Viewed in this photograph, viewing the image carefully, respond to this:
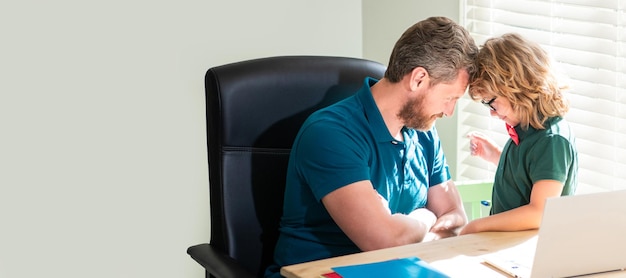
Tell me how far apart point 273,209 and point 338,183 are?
10.2 inches

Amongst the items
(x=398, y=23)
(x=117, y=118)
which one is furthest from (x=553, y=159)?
(x=398, y=23)

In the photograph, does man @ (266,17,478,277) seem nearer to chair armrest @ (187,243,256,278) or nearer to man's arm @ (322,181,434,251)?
man's arm @ (322,181,434,251)

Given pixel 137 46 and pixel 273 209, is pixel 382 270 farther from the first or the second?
pixel 137 46

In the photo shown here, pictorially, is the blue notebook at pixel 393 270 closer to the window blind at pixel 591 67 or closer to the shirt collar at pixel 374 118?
the shirt collar at pixel 374 118

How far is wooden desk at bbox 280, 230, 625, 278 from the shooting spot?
1.98 m

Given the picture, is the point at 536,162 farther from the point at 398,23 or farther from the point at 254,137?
the point at 398,23

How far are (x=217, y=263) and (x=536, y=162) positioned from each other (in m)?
0.79

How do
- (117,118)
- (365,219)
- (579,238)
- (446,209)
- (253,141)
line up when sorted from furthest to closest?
(117,118) < (446,209) < (253,141) < (365,219) < (579,238)

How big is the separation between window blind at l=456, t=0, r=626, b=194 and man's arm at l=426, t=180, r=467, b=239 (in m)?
0.53

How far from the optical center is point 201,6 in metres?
2.97

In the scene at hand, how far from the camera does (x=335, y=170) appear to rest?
227cm

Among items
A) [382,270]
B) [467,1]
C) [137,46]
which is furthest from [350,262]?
[467,1]

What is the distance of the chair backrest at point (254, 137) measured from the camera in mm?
2364

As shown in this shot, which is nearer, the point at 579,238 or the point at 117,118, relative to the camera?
the point at 579,238
